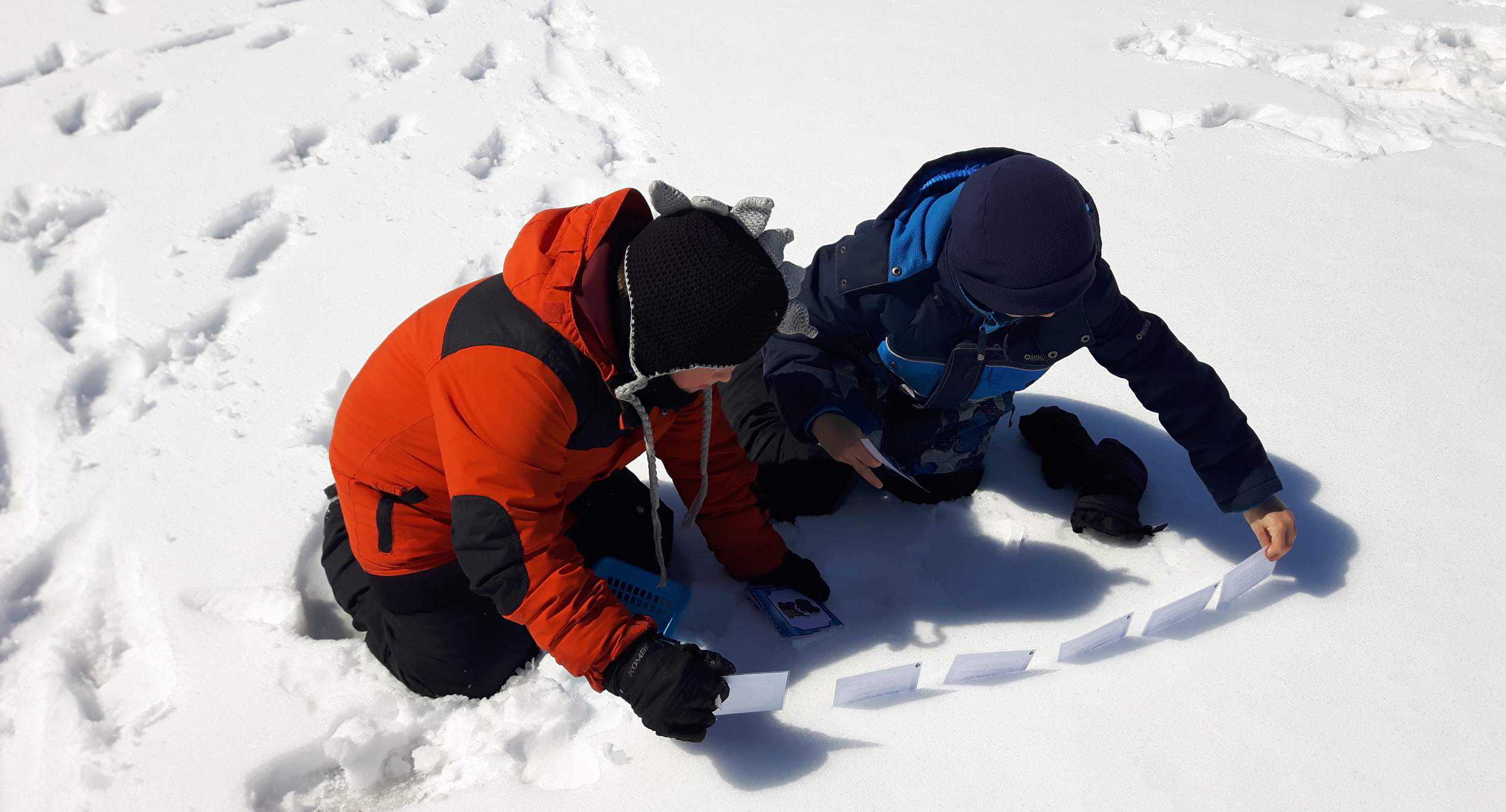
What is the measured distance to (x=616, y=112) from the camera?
11.1ft

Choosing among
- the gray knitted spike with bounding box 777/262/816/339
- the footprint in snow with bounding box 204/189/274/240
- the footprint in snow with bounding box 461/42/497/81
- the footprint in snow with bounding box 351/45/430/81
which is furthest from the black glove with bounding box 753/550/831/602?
the footprint in snow with bounding box 351/45/430/81

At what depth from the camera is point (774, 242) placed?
1337mm

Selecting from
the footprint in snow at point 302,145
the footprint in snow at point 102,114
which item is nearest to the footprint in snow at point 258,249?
the footprint in snow at point 302,145

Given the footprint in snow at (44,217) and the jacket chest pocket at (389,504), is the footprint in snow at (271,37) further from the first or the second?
the jacket chest pocket at (389,504)

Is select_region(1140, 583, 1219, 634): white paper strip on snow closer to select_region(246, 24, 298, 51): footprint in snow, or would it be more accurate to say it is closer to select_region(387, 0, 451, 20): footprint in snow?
select_region(387, 0, 451, 20): footprint in snow

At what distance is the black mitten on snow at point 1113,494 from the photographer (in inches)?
79.7

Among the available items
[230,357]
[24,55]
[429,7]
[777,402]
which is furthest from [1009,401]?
[24,55]

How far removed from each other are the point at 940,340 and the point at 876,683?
65 cm

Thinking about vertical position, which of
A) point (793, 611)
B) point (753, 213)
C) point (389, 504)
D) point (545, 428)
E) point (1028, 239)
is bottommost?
point (793, 611)

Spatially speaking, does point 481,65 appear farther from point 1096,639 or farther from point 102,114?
point 1096,639

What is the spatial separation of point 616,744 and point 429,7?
10.7 feet

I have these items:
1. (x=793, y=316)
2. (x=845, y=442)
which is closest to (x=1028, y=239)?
(x=793, y=316)

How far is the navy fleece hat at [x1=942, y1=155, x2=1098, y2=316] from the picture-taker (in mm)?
1523

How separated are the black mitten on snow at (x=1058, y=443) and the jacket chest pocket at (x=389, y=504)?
4.54 feet
